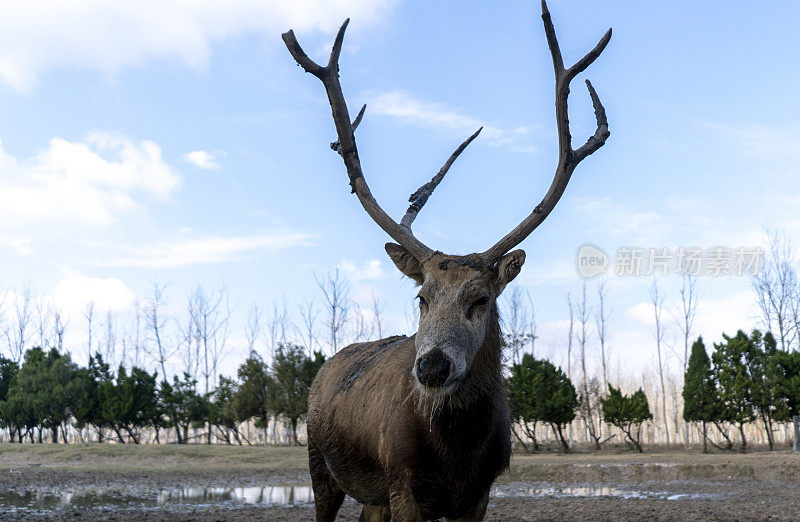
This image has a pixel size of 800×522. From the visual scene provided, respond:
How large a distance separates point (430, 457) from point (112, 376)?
142 feet

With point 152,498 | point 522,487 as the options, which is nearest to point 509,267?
point 152,498

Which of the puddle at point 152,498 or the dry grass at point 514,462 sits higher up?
the puddle at point 152,498

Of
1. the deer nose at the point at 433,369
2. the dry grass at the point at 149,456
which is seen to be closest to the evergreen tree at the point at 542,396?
the dry grass at the point at 149,456

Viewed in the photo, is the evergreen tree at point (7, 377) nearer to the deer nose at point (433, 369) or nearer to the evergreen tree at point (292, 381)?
the evergreen tree at point (292, 381)

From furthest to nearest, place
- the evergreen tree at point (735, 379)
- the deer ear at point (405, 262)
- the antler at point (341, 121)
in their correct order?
the evergreen tree at point (735, 379), the antler at point (341, 121), the deer ear at point (405, 262)

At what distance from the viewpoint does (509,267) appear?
4.98 m

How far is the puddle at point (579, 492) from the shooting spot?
14758mm

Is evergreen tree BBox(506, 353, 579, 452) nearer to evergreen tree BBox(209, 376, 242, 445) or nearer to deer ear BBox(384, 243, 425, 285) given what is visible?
evergreen tree BBox(209, 376, 242, 445)

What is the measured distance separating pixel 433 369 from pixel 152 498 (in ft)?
41.3

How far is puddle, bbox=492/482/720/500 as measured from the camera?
14.8m

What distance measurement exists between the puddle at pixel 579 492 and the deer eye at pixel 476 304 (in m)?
11.2

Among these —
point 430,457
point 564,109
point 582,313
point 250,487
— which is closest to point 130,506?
point 250,487

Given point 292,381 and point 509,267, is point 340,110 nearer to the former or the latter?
point 509,267

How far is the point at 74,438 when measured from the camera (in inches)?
2350
